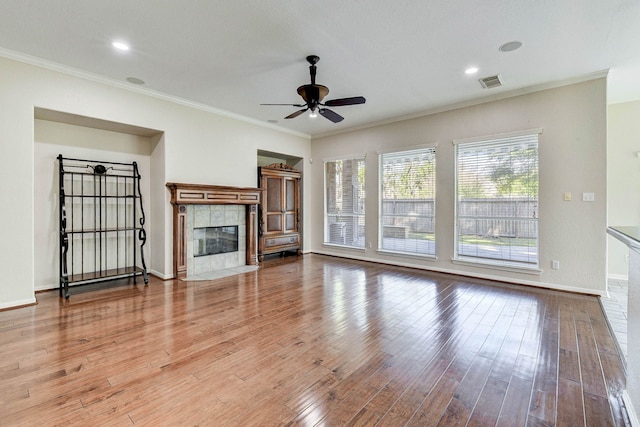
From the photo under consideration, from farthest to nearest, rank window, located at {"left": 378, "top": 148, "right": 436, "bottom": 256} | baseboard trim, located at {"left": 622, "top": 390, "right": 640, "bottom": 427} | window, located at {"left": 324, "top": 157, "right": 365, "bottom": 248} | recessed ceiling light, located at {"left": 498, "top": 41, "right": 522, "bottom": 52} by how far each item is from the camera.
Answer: window, located at {"left": 324, "top": 157, "right": 365, "bottom": 248}, window, located at {"left": 378, "top": 148, "right": 436, "bottom": 256}, recessed ceiling light, located at {"left": 498, "top": 41, "right": 522, "bottom": 52}, baseboard trim, located at {"left": 622, "top": 390, "right": 640, "bottom": 427}

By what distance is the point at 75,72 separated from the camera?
4.05 m

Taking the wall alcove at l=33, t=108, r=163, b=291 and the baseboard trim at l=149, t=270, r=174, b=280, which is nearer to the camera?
the wall alcove at l=33, t=108, r=163, b=291

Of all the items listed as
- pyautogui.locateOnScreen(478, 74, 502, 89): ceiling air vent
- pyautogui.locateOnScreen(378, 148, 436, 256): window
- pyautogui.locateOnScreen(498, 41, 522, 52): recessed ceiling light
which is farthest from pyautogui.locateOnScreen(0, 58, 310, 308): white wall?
pyautogui.locateOnScreen(498, 41, 522, 52): recessed ceiling light

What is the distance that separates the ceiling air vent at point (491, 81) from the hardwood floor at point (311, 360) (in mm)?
3114

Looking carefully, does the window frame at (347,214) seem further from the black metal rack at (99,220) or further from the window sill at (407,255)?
the black metal rack at (99,220)

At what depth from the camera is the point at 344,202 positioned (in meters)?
7.24

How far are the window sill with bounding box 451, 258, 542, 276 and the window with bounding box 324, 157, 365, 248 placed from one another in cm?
226

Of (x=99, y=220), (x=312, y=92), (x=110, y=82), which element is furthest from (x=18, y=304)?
(x=312, y=92)

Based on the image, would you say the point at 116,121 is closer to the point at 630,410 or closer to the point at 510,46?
the point at 510,46

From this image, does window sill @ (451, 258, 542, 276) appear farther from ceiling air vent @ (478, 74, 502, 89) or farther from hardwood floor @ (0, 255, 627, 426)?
ceiling air vent @ (478, 74, 502, 89)

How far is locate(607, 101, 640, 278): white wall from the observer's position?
16.0 ft

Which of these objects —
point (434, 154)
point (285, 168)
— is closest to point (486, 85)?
point (434, 154)

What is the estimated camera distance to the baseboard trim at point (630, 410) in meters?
1.64

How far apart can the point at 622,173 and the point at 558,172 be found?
5.27 feet
